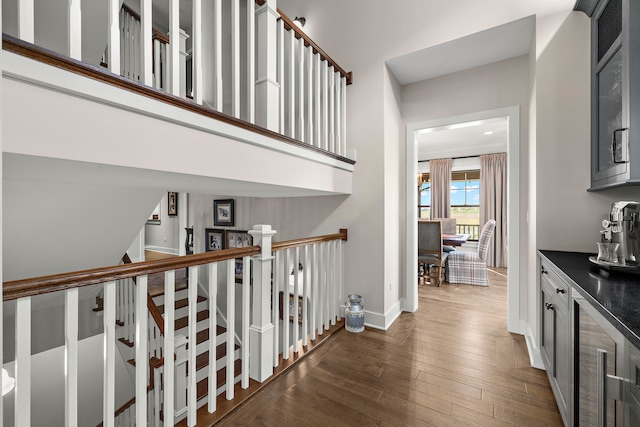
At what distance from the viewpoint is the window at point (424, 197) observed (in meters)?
7.03

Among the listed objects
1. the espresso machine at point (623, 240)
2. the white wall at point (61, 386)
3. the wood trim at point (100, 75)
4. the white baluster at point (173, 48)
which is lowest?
the white wall at point (61, 386)

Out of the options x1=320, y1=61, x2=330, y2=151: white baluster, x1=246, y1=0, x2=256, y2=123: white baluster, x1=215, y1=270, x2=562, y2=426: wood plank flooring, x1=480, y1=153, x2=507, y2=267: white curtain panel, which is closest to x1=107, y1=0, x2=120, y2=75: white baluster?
x1=246, y1=0, x2=256, y2=123: white baluster

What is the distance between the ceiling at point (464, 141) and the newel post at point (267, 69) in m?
3.54

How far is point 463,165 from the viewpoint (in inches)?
256

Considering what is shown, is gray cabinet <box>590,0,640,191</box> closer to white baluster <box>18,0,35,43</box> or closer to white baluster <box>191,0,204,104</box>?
white baluster <box>191,0,204,104</box>

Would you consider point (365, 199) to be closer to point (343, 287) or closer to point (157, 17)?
point (343, 287)

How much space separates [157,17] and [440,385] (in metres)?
5.56

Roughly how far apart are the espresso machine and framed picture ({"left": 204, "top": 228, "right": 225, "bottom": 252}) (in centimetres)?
419

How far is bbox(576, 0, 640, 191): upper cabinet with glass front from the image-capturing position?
1.39m

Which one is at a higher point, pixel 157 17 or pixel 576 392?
pixel 157 17

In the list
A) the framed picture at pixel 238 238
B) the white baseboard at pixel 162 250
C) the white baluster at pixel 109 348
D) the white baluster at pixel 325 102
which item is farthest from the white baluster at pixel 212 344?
the white baseboard at pixel 162 250

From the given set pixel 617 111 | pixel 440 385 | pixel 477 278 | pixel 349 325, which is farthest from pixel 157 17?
pixel 477 278

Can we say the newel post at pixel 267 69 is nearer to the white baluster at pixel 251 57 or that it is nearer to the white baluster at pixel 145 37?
the white baluster at pixel 251 57

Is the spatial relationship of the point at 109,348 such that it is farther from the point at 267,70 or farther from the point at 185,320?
the point at 185,320
